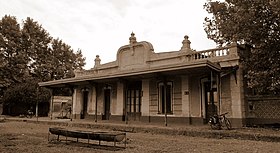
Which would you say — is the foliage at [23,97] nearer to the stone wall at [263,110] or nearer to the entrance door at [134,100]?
the entrance door at [134,100]

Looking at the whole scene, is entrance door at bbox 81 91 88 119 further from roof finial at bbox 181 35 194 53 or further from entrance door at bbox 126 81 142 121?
roof finial at bbox 181 35 194 53

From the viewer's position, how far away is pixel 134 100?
16.0 meters

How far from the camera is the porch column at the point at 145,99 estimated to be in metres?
14.9

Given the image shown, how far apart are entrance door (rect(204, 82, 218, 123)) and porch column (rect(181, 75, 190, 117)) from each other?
0.88m

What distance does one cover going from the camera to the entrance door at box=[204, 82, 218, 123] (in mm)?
12688

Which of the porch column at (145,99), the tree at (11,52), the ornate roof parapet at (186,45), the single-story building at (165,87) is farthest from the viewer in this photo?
the tree at (11,52)

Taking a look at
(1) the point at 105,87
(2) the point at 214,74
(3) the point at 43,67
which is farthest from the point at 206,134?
(3) the point at 43,67

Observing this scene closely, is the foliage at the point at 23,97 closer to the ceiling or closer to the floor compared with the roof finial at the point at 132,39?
closer to the floor

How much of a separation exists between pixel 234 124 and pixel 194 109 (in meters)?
2.18

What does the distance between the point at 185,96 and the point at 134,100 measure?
375cm

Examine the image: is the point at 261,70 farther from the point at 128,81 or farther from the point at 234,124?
the point at 128,81

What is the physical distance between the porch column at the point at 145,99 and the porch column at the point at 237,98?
4.85 metres

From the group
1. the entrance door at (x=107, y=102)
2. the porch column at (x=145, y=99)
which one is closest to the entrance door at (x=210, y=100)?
the porch column at (x=145, y=99)

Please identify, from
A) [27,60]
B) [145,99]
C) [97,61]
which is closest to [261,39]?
[145,99]
